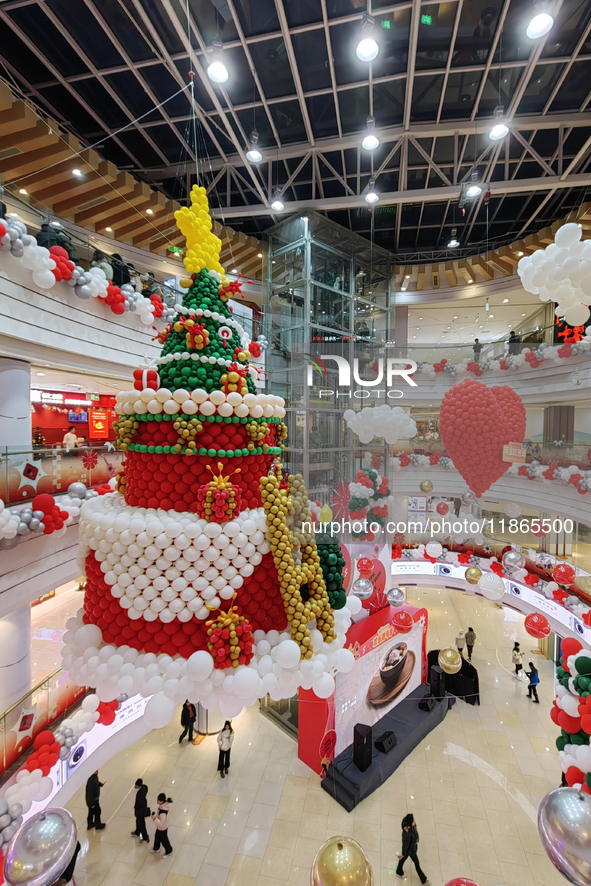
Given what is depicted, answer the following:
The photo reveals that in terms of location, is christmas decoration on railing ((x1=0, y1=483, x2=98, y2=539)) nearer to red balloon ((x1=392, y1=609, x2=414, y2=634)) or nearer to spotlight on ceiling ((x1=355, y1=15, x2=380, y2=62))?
red balloon ((x1=392, y1=609, x2=414, y2=634))

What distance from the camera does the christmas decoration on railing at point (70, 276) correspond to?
406 cm

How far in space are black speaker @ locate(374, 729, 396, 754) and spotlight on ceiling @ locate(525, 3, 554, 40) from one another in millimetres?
9480

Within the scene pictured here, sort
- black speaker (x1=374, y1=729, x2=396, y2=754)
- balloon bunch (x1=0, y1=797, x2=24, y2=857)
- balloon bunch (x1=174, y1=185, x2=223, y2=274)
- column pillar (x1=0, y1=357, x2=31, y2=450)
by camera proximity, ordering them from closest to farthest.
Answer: balloon bunch (x1=174, y1=185, x2=223, y2=274)
balloon bunch (x1=0, y1=797, x2=24, y2=857)
column pillar (x1=0, y1=357, x2=31, y2=450)
black speaker (x1=374, y1=729, x2=396, y2=754)

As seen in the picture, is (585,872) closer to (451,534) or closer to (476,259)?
(451,534)

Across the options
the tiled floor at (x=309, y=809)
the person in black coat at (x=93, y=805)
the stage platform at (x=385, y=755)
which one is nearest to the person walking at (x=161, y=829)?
the tiled floor at (x=309, y=809)

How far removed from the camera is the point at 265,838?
5.07 metres

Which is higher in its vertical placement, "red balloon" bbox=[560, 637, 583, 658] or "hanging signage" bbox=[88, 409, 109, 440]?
"hanging signage" bbox=[88, 409, 109, 440]

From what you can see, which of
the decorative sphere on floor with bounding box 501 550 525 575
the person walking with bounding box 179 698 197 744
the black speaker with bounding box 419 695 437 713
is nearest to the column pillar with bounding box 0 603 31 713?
the person walking with bounding box 179 698 197 744

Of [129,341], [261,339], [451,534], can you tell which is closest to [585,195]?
[261,339]

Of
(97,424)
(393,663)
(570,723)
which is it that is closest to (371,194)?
(570,723)

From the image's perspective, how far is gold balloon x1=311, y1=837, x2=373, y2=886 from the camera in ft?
8.13

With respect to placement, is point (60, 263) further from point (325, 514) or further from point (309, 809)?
point (309, 809)

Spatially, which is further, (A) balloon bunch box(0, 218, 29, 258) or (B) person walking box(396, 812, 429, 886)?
(B) person walking box(396, 812, 429, 886)

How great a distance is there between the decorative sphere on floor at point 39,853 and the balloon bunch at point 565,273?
182 inches
